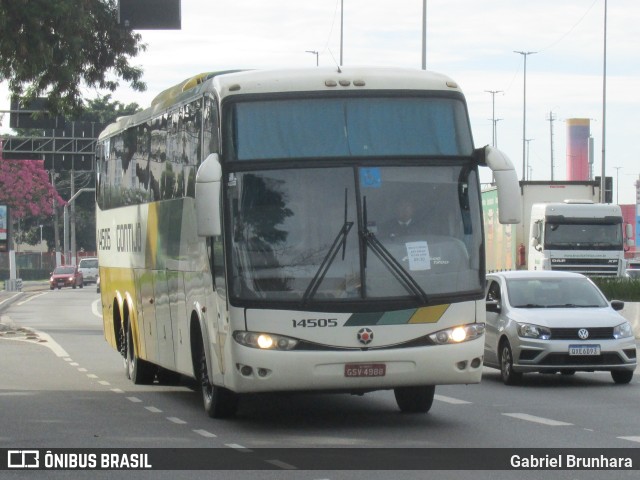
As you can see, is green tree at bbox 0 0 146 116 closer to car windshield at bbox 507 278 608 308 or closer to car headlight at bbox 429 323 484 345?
car windshield at bbox 507 278 608 308

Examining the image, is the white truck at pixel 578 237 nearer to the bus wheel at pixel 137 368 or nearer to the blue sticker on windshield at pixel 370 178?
the bus wheel at pixel 137 368

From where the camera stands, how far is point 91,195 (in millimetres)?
124125

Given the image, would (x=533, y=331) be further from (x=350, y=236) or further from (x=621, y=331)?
(x=350, y=236)

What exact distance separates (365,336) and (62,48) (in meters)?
12.5

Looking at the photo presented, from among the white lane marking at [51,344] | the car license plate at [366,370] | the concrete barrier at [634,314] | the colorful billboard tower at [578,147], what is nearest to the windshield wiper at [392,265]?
the car license plate at [366,370]

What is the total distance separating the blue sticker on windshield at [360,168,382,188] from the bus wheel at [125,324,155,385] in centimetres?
745

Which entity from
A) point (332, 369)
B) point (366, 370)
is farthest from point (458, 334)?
point (332, 369)

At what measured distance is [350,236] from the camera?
1365cm

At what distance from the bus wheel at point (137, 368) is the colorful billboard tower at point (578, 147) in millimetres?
116606

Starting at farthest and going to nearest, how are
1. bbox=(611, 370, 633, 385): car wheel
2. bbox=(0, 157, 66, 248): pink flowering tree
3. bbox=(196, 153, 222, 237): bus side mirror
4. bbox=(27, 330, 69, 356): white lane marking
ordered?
bbox=(0, 157, 66, 248): pink flowering tree
bbox=(27, 330, 69, 356): white lane marking
bbox=(611, 370, 633, 385): car wheel
bbox=(196, 153, 222, 237): bus side mirror

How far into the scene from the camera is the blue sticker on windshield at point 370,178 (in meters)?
13.9

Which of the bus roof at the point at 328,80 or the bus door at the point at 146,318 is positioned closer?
the bus roof at the point at 328,80

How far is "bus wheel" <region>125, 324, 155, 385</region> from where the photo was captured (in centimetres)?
2050

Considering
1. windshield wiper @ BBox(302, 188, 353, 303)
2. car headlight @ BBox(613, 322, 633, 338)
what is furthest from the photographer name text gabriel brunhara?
car headlight @ BBox(613, 322, 633, 338)
